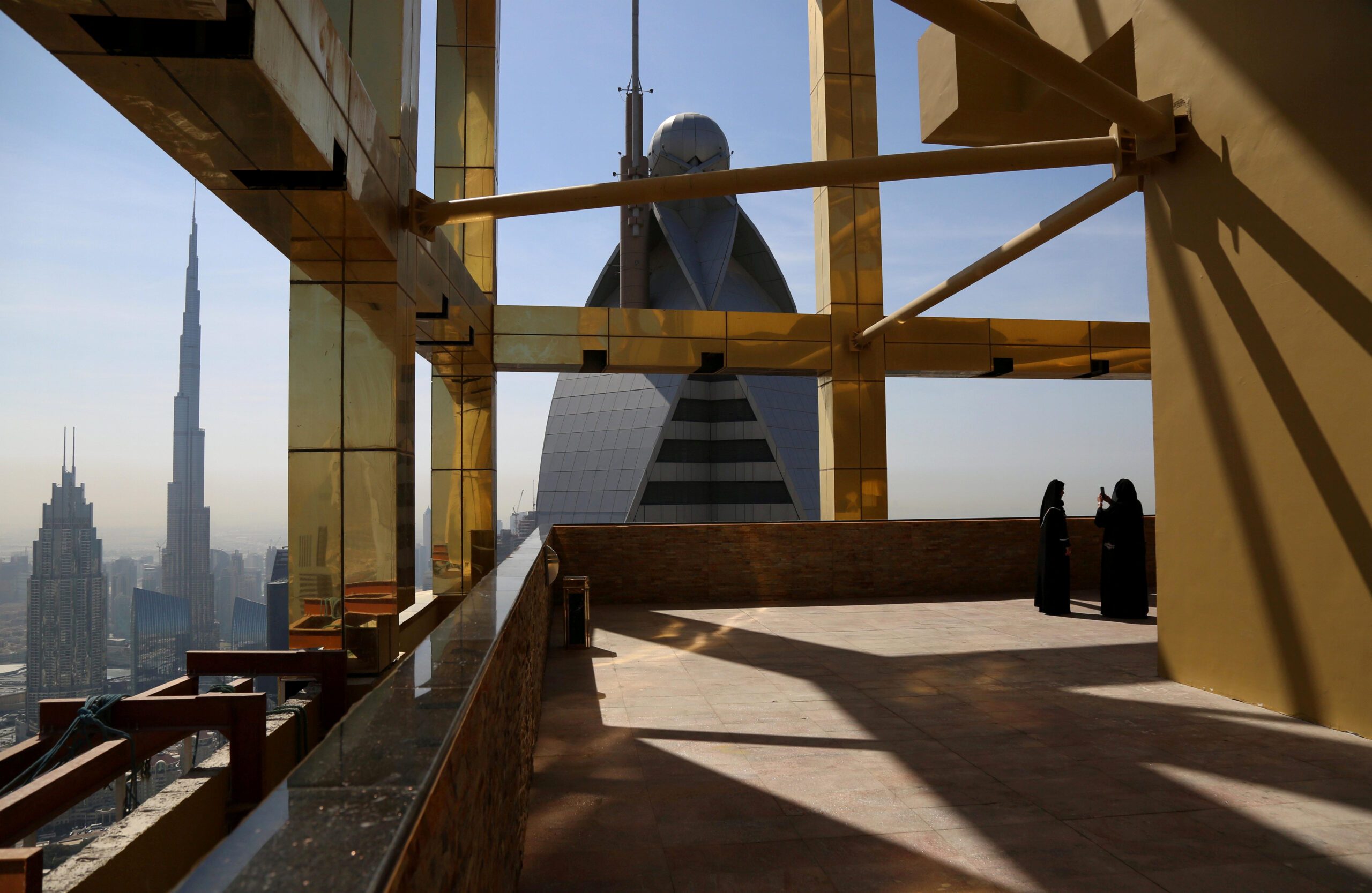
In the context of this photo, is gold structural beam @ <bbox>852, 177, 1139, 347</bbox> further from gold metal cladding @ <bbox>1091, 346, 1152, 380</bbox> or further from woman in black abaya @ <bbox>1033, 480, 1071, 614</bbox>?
gold metal cladding @ <bbox>1091, 346, 1152, 380</bbox>

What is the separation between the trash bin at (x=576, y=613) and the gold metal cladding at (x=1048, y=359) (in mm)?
10622

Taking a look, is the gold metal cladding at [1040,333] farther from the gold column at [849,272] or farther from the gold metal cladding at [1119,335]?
the gold column at [849,272]

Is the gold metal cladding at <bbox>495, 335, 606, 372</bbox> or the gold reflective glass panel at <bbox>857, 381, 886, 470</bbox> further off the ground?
the gold metal cladding at <bbox>495, 335, 606, 372</bbox>

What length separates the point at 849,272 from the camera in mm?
17672

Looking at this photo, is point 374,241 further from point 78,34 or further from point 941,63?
point 941,63

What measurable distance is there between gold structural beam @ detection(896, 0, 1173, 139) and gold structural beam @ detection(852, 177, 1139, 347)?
908 mm

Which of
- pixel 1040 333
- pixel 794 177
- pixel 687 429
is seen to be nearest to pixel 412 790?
pixel 794 177

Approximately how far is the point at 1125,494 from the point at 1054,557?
148 cm

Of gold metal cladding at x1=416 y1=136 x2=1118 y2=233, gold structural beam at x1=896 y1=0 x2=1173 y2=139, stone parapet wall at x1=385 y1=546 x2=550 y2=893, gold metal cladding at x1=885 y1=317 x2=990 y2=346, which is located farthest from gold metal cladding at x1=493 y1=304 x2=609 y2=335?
stone parapet wall at x1=385 y1=546 x2=550 y2=893

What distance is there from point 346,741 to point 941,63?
12589 millimetres

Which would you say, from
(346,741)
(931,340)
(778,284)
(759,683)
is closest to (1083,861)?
(346,741)

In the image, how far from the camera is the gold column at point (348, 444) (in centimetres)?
764

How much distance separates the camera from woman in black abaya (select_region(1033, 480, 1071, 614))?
12.5 metres

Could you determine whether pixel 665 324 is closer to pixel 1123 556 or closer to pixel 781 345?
A: pixel 781 345
